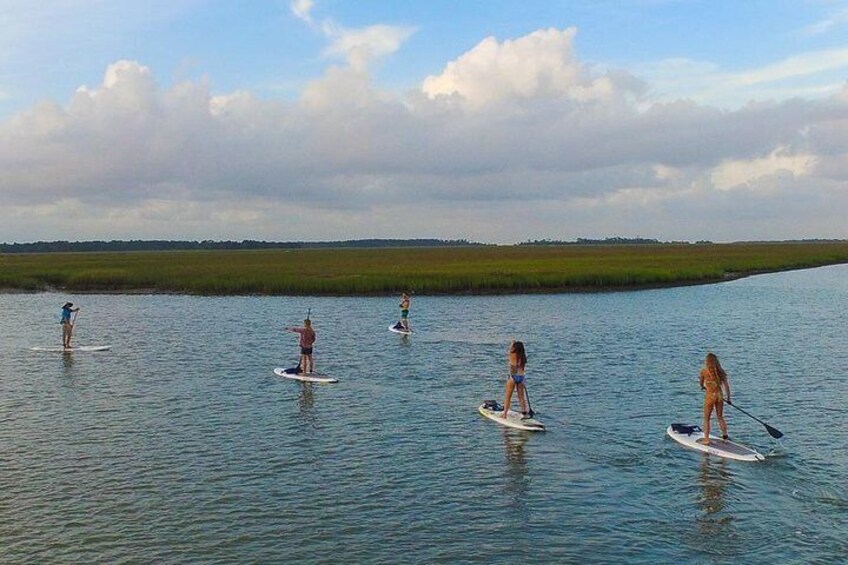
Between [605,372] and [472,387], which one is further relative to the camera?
[605,372]

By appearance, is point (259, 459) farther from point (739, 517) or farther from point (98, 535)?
point (739, 517)

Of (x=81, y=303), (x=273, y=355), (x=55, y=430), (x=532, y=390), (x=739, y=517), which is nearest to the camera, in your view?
(x=739, y=517)

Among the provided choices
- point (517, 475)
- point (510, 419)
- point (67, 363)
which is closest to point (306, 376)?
point (510, 419)

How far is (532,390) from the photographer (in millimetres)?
28625

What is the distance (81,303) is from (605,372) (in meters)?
53.3

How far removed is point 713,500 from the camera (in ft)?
54.9

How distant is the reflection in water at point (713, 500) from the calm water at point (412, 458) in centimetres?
6

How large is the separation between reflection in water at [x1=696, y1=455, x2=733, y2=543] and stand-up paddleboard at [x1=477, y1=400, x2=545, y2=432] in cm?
459

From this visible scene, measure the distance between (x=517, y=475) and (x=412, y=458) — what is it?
8.82ft

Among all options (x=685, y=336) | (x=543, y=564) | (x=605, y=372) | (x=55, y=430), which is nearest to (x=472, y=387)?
(x=605, y=372)

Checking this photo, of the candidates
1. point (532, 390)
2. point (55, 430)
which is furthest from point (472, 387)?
point (55, 430)

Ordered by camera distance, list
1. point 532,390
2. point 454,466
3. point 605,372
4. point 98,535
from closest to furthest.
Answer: point 98,535 → point 454,466 → point 532,390 → point 605,372

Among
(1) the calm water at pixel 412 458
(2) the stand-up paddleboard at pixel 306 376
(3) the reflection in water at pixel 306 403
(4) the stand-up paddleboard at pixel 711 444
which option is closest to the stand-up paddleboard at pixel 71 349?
(1) the calm water at pixel 412 458

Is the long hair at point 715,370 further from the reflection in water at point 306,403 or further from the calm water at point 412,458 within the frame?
the reflection in water at point 306,403
